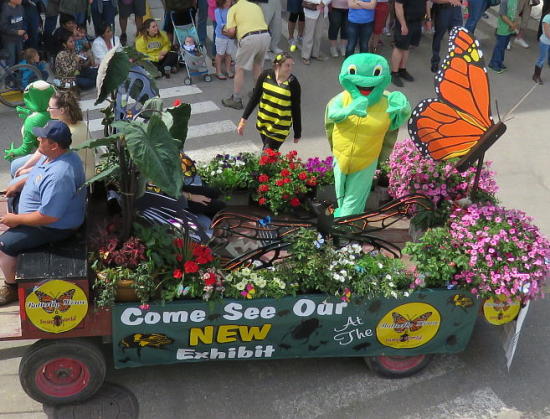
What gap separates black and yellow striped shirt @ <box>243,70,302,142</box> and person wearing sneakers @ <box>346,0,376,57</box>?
163 inches

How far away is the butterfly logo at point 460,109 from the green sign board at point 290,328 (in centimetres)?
117

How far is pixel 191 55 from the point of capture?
10844 mm

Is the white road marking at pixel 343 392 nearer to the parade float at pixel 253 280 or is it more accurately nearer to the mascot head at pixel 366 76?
the parade float at pixel 253 280

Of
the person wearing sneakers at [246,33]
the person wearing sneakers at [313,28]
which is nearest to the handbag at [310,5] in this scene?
the person wearing sneakers at [313,28]

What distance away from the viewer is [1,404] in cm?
537

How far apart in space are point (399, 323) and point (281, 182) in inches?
76.9

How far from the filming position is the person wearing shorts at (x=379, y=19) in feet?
38.7

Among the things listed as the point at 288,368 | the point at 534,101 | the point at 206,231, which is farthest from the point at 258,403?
the point at 534,101

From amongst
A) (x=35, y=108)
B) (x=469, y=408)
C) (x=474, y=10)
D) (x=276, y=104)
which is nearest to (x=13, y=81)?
(x=35, y=108)

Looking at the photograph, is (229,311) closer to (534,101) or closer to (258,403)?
(258,403)

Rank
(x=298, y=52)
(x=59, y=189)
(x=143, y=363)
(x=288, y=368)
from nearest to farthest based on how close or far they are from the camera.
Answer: (x=59, y=189), (x=143, y=363), (x=288, y=368), (x=298, y=52)

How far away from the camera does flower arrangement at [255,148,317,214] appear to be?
268 inches

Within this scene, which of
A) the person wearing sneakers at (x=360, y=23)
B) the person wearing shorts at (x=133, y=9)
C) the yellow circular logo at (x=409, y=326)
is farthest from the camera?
the person wearing shorts at (x=133, y=9)

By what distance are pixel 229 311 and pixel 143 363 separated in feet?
2.60
